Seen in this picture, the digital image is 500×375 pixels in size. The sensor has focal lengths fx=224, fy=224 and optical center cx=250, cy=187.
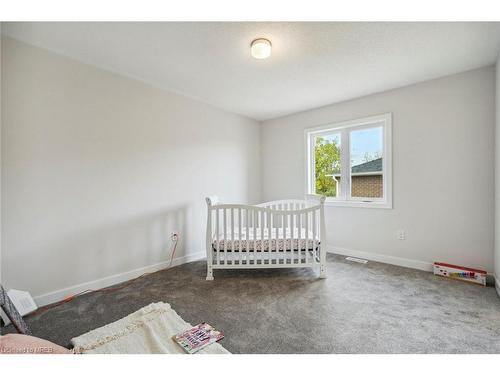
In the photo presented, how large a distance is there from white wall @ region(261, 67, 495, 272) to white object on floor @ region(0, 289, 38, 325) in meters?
3.29

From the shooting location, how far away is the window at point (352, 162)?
2.85 m

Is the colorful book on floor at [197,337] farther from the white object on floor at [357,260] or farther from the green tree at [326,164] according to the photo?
the green tree at [326,164]

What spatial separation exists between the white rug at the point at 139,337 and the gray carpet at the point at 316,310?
0.13m

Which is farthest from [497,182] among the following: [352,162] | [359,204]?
[352,162]

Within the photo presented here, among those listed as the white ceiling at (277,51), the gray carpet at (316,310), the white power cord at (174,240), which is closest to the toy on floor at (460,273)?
the gray carpet at (316,310)

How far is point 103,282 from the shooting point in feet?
7.13

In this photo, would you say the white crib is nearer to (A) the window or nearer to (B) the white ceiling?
(A) the window

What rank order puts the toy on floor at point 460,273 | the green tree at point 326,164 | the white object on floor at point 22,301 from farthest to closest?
the green tree at point 326,164 < the toy on floor at point 460,273 < the white object on floor at point 22,301

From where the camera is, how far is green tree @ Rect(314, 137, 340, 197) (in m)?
3.32

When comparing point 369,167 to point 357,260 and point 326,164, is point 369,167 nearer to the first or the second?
point 326,164
